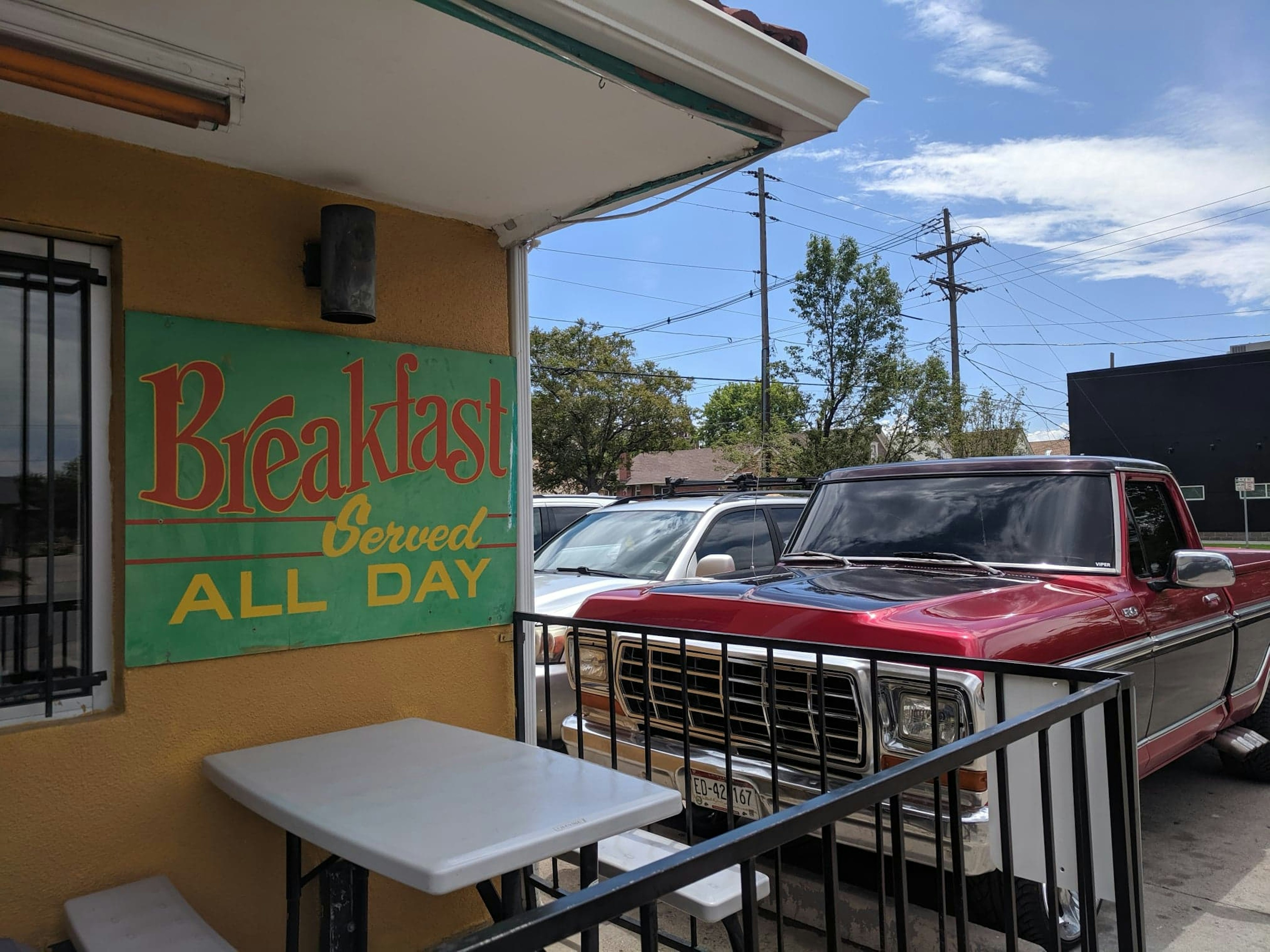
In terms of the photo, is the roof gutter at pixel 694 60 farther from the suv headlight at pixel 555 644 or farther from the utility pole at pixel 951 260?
the utility pole at pixel 951 260

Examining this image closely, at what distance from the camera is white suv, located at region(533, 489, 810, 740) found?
602 centimetres

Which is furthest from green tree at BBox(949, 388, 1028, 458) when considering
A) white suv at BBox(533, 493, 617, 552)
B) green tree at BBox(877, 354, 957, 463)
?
white suv at BBox(533, 493, 617, 552)

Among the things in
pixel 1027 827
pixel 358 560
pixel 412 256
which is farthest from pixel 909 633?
pixel 412 256

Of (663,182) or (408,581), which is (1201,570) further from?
(408,581)

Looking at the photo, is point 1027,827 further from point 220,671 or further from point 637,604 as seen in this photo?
point 220,671

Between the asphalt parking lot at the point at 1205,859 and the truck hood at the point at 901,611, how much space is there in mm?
1233

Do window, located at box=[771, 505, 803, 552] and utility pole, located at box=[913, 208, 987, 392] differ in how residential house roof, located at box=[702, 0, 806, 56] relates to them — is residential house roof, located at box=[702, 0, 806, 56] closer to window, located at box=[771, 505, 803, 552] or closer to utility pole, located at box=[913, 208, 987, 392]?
window, located at box=[771, 505, 803, 552]

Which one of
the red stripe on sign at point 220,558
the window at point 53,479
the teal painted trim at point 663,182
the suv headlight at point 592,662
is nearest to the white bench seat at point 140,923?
the window at point 53,479

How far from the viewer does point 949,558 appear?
4555 mm

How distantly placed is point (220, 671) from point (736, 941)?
6.05 feet

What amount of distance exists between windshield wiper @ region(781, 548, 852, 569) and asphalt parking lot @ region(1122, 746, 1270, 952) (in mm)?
2056

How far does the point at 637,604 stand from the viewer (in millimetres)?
4180

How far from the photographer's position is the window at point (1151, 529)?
453 centimetres

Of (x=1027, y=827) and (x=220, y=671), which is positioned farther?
(x=220, y=671)
